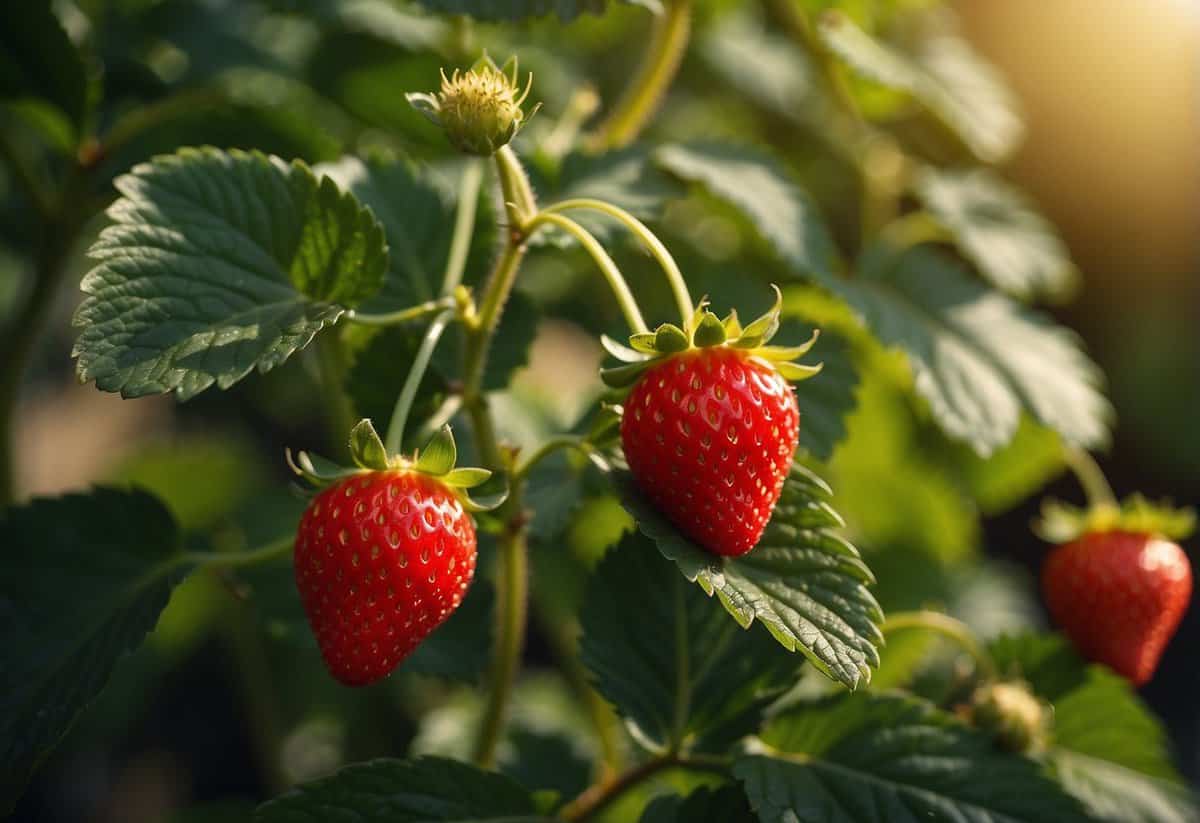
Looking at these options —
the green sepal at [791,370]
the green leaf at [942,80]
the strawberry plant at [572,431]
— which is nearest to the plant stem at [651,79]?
the strawberry plant at [572,431]

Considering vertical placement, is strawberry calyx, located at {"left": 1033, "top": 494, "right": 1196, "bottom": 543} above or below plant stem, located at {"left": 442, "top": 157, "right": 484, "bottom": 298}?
below

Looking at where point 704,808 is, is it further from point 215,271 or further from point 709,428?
point 215,271

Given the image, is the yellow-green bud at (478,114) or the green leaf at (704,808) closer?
the yellow-green bud at (478,114)

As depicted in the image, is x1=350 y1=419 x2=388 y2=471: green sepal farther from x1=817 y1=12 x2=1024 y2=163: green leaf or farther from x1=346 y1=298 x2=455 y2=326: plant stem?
x1=817 y1=12 x2=1024 y2=163: green leaf

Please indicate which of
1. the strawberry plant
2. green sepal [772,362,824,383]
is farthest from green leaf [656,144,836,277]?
green sepal [772,362,824,383]

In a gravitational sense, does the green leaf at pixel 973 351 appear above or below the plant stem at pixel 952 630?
above

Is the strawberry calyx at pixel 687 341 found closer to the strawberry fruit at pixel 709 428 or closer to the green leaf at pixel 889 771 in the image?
the strawberry fruit at pixel 709 428

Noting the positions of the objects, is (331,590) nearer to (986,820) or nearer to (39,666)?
(39,666)

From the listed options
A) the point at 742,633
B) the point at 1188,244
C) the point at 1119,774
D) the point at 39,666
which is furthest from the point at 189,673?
the point at 1188,244

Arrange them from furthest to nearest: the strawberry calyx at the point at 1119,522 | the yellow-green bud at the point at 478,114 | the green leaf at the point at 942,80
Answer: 1. the green leaf at the point at 942,80
2. the strawberry calyx at the point at 1119,522
3. the yellow-green bud at the point at 478,114
